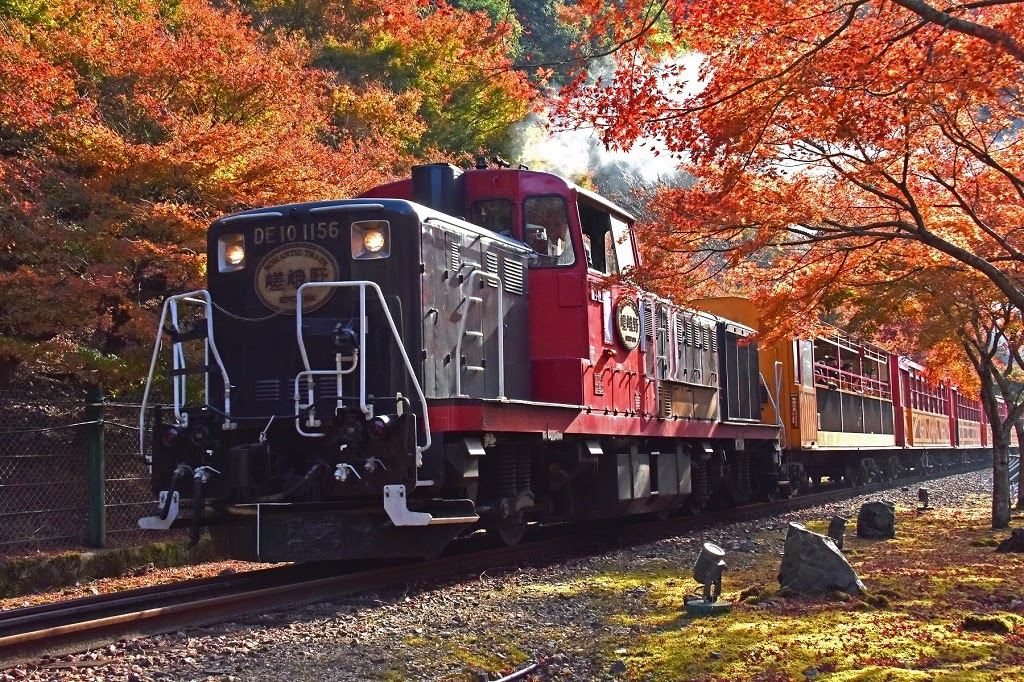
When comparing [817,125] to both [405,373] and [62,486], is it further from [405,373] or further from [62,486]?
[62,486]

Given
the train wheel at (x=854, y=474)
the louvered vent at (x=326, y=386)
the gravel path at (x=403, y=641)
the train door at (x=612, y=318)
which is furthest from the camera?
the train wheel at (x=854, y=474)

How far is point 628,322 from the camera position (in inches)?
465

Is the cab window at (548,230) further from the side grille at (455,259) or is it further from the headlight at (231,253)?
the headlight at (231,253)

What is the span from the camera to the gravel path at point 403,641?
5785mm

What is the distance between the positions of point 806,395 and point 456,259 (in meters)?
11.9

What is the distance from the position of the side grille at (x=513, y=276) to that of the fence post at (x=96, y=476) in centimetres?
476

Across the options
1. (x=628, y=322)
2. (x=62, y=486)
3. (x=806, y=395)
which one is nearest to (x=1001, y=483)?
(x=806, y=395)

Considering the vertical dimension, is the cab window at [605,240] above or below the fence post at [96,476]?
above

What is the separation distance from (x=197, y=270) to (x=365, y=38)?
22818mm

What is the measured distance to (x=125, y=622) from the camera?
668 centimetres

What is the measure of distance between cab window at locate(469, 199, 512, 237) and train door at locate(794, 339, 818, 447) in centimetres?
990

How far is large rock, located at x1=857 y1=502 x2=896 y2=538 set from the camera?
1278 centimetres

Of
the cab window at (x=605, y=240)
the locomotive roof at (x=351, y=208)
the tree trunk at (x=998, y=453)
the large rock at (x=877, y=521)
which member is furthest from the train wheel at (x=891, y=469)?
the locomotive roof at (x=351, y=208)

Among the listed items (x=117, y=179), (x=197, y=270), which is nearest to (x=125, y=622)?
(x=197, y=270)
